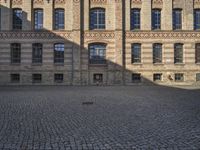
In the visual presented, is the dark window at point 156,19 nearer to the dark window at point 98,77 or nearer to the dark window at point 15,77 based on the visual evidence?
the dark window at point 98,77

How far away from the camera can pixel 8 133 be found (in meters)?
7.63

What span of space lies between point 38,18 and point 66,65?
593cm

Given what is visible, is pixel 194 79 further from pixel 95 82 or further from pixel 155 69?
pixel 95 82

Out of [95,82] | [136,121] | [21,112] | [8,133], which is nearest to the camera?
[8,133]

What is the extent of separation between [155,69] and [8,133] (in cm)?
2427

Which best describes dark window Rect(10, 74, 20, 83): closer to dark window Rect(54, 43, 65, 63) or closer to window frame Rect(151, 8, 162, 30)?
dark window Rect(54, 43, 65, 63)

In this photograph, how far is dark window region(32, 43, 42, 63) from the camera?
3017 centimetres

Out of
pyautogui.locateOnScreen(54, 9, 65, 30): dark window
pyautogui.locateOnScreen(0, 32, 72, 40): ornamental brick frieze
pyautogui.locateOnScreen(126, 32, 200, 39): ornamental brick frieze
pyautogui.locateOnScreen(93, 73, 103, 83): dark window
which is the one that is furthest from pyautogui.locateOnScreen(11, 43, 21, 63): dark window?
pyautogui.locateOnScreen(126, 32, 200, 39): ornamental brick frieze

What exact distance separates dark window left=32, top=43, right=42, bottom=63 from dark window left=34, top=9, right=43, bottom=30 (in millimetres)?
1908

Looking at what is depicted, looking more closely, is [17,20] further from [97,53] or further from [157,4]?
[157,4]

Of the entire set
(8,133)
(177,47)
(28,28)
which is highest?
(28,28)

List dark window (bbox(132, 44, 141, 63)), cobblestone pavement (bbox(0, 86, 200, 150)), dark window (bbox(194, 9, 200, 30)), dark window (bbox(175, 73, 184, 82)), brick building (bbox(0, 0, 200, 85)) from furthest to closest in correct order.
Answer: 1. dark window (bbox(194, 9, 200, 30))
2. dark window (bbox(175, 73, 184, 82))
3. dark window (bbox(132, 44, 141, 63))
4. brick building (bbox(0, 0, 200, 85))
5. cobblestone pavement (bbox(0, 86, 200, 150))

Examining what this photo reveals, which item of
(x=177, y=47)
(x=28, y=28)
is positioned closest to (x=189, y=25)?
(x=177, y=47)

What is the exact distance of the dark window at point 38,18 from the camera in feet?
99.6
